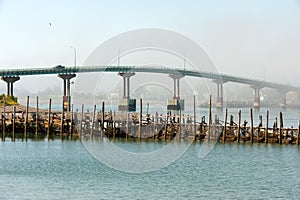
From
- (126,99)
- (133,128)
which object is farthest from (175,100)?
(133,128)

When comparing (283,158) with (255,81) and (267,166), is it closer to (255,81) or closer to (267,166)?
(267,166)

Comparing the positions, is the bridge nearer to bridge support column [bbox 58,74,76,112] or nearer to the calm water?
bridge support column [bbox 58,74,76,112]

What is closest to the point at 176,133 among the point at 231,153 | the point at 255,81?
the point at 231,153

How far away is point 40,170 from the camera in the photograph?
93.9ft

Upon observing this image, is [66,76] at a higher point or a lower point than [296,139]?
higher

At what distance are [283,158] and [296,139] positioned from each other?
5431 millimetres

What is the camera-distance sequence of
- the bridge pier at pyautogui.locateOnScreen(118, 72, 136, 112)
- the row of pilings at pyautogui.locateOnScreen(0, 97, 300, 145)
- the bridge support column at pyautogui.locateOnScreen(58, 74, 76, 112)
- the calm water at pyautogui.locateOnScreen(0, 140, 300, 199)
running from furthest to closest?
the bridge pier at pyautogui.locateOnScreen(118, 72, 136, 112) → the bridge support column at pyautogui.locateOnScreen(58, 74, 76, 112) → the row of pilings at pyautogui.locateOnScreen(0, 97, 300, 145) → the calm water at pyautogui.locateOnScreen(0, 140, 300, 199)

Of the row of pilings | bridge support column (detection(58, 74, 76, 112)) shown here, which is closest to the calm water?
the row of pilings

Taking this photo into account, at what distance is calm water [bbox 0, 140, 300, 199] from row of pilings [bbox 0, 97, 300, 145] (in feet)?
7.11

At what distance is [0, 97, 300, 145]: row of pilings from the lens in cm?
4062

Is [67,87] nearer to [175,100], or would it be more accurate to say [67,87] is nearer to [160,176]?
[175,100]

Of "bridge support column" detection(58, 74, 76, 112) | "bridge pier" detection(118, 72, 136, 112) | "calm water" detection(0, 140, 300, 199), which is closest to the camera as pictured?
"calm water" detection(0, 140, 300, 199)

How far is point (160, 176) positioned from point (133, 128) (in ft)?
59.6

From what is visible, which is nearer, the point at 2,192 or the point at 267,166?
the point at 2,192
